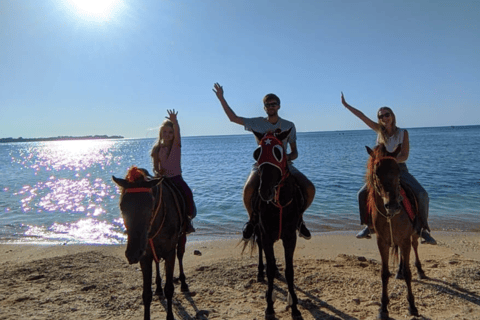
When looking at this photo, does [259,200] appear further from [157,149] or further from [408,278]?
[408,278]

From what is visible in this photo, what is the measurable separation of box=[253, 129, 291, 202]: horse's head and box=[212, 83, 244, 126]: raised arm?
1107 mm

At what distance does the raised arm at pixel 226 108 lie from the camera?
5432 millimetres

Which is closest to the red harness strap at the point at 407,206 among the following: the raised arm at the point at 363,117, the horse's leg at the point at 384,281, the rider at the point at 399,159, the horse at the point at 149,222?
the rider at the point at 399,159

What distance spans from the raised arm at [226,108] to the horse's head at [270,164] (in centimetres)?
111

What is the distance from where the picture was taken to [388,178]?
432 cm

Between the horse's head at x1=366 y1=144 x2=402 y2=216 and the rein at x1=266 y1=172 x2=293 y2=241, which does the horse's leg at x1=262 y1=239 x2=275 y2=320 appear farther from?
the horse's head at x1=366 y1=144 x2=402 y2=216

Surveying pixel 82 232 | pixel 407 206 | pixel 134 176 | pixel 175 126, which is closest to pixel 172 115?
pixel 175 126

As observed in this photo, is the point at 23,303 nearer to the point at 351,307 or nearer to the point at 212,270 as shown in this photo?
the point at 212,270

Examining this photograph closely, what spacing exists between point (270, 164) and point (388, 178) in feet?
5.33

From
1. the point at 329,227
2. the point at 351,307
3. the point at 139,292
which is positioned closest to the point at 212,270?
the point at 139,292

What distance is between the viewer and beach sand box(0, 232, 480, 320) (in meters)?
5.08

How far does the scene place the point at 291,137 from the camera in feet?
17.3

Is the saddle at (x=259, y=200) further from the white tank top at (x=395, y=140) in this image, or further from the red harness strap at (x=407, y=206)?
the white tank top at (x=395, y=140)

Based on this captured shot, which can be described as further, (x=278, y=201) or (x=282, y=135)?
(x=278, y=201)
